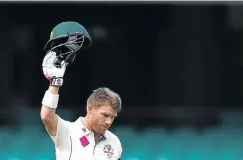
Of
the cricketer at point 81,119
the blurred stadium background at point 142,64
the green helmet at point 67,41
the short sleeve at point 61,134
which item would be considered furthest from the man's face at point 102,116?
the blurred stadium background at point 142,64

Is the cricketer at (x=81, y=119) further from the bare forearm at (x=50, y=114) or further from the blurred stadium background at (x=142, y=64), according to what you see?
the blurred stadium background at (x=142, y=64)

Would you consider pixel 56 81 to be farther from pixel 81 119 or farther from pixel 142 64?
pixel 142 64

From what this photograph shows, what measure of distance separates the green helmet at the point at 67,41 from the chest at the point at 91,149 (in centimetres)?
33

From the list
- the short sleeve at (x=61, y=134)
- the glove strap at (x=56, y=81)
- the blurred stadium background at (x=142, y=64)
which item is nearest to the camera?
the glove strap at (x=56, y=81)

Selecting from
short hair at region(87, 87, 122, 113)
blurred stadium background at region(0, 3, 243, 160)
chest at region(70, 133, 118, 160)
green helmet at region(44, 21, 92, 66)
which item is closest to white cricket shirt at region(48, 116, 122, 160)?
chest at region(70, 133, 118, 160)

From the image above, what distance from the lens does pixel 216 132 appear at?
10062 mm

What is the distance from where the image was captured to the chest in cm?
367

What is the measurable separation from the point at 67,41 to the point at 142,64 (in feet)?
23.5

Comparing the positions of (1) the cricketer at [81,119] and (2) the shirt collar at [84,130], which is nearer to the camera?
(1) the cricketer at [81,119]

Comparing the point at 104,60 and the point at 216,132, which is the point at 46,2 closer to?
the point at 104,60

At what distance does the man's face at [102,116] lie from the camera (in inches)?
144

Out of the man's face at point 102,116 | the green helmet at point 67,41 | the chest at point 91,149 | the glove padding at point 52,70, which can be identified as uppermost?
the green helmet at point 67,41

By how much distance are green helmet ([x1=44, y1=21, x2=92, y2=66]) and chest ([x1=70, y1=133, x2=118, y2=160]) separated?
33 cm

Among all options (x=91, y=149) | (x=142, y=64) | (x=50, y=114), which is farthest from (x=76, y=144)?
(x=142, y=64)
